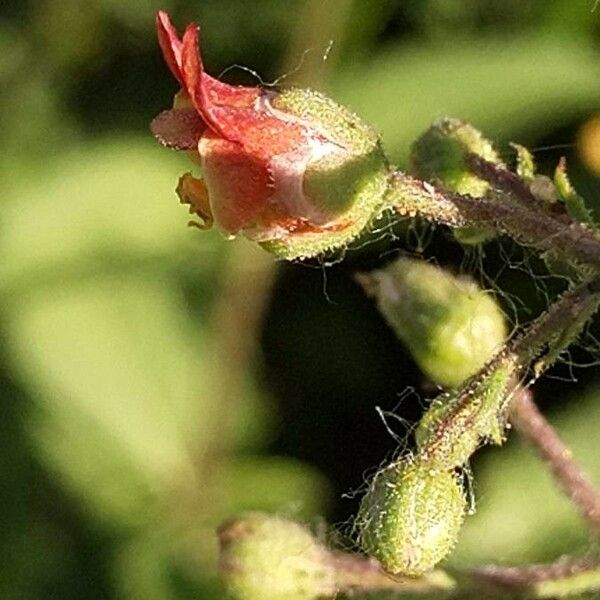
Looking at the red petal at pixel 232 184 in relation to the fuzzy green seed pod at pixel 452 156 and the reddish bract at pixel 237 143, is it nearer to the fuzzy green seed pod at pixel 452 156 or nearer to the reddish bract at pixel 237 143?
the reddish bract at pixel 237 143

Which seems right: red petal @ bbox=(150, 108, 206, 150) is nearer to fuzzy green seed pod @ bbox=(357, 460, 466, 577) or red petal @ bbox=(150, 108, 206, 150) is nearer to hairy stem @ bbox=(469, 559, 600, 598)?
fuzzy green seed pod @ bbox=(357, 460, 466, 577)

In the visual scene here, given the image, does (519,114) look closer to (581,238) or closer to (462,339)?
(462,339)

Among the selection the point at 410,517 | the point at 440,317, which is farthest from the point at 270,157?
the point at 440,317

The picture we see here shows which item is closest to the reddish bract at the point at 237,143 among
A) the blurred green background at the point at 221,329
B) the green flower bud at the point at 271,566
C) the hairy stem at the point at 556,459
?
the hairy stem at the point at 556,459

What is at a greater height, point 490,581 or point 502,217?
point 502,217

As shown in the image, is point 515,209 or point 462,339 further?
point 462,339

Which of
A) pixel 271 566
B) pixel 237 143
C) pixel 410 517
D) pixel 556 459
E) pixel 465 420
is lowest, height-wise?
pixel 271 566

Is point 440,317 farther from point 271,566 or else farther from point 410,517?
point 410,517

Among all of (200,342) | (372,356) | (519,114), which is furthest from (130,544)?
(519,114)
